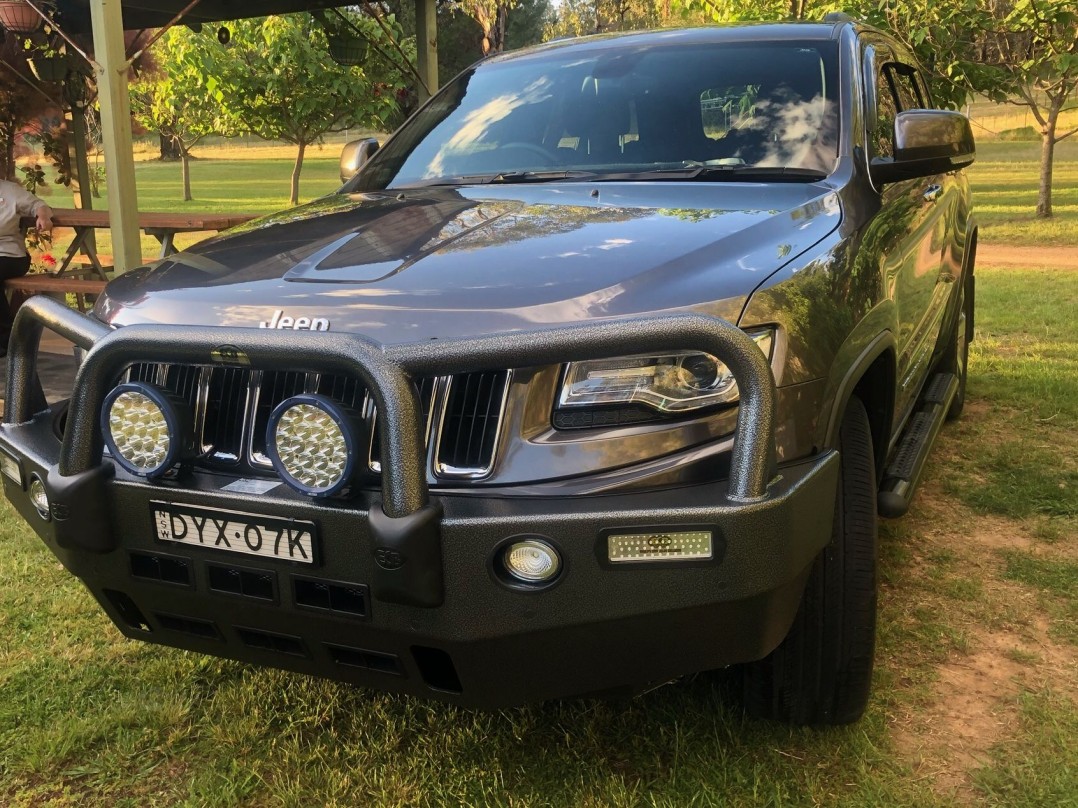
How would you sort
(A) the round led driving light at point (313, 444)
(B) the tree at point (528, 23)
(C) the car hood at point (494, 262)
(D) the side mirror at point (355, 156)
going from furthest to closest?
(B) the tree at point (528, 23)
(D) the side mirror at point (355, 156)
(C) the car hood at point (494, 262)
(A) the round led driving light at point (313, 444)

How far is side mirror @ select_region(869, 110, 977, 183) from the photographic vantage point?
2.88 meters

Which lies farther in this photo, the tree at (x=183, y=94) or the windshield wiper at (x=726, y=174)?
the tree at (x=183, y=94)

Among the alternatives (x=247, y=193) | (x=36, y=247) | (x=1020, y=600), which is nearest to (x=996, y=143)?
(x=247, y=193)

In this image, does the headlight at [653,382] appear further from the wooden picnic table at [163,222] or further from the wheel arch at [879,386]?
the wooden picnic table at [163,222]

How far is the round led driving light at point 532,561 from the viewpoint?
182cm

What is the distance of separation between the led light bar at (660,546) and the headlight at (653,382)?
274 millimetres

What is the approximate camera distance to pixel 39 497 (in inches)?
91.3

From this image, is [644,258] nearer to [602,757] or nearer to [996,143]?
[602,757]

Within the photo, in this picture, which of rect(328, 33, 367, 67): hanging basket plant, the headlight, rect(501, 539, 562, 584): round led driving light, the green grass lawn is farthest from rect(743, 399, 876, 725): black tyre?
the green grass lawn

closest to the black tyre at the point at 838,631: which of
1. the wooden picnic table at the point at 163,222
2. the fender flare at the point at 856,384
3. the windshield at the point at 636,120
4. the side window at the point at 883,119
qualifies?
the fender flare at the point at 856,384

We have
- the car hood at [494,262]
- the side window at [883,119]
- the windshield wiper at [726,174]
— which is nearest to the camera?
the car hood at [494,262]

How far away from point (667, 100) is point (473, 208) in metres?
0.90

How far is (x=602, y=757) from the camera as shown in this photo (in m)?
2.48

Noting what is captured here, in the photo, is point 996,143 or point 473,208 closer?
point 473,208
